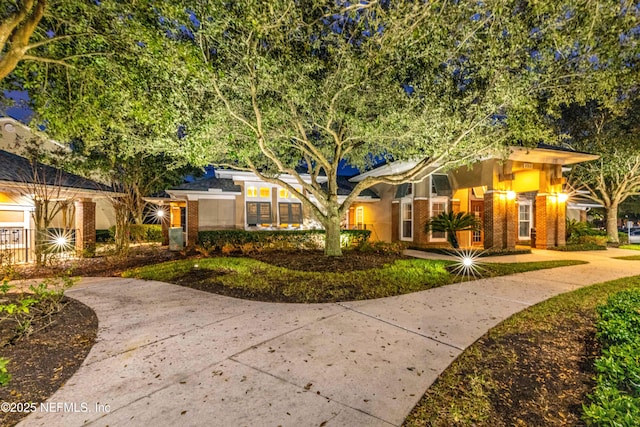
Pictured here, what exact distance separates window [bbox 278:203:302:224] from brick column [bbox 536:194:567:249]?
1230 centimetres

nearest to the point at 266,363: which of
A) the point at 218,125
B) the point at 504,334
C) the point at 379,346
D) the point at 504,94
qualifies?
the point at 379,346

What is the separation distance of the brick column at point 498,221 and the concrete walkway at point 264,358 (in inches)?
304

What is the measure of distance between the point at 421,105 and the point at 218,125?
507 centimetres

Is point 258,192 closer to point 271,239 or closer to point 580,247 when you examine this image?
point 271,239

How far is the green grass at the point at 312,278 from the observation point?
6.13 meters

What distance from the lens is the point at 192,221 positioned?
13773 millimetres

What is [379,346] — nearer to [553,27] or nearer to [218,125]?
[218,125]

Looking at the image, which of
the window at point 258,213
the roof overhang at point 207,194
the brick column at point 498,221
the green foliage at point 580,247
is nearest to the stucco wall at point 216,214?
the roof overhang at point 207,194

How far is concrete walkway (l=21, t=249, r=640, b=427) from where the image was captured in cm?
250

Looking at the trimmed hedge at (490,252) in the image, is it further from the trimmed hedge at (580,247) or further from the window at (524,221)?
the window at (524,221)

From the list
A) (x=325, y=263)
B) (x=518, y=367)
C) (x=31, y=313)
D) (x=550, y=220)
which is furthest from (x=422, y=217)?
(x=31, y=313)

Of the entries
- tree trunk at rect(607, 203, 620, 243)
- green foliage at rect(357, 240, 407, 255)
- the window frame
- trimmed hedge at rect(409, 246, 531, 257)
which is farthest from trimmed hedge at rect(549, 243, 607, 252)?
green foliage at rect(357, 240, 407, 255)

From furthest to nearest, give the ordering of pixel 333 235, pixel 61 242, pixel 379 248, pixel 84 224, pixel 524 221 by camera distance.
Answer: pixel 524 221 → pixel 84 224 → pixel 379 248 → pixel 61 242 → pixel 333 235

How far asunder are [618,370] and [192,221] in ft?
46.6
